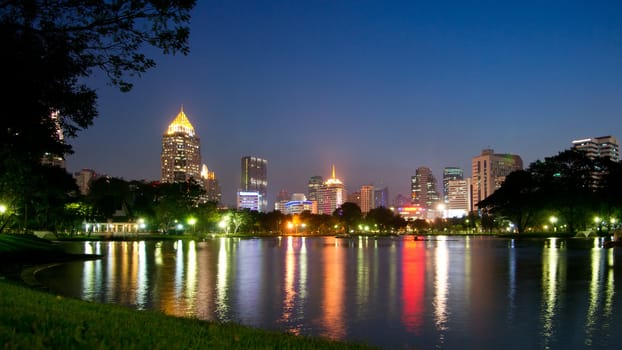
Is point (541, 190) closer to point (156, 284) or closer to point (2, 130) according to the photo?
point (156, 284)

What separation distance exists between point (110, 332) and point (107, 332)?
0.19ft

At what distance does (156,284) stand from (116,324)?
567 inches

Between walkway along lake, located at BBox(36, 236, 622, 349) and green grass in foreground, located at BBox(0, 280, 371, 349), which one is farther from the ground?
green grass in foreground, located at BBox(0, 280, 371, 349)

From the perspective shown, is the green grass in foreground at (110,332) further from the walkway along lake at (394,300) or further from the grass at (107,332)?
the walkway along lake at (394,300)

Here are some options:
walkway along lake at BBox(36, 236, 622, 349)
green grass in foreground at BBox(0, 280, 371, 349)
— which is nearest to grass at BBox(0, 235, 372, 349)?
green grass in foreground at BBox(0, 280, 371, 349)

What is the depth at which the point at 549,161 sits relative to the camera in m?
111

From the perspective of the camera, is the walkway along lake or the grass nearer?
the grass

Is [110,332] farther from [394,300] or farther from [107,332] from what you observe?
[394,300]

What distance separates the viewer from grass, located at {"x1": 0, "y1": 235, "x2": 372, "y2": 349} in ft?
25.3

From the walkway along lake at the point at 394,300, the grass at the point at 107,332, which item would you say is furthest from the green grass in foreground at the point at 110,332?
the walkway along lake at the point at 394,300

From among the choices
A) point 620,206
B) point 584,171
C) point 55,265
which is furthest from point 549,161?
point 55,265

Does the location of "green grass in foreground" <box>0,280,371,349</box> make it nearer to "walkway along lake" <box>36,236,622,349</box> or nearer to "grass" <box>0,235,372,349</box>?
"grass" <box>0,235,372,349</box>

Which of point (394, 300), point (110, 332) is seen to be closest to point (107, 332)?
point (110, 332)

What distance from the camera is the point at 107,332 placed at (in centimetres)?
874
